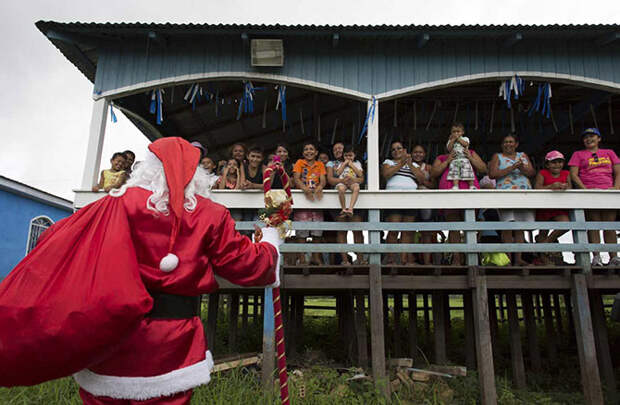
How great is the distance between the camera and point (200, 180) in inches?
86.0

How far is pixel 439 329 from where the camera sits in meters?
5.54

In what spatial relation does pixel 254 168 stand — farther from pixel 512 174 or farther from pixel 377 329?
pixel 512 174

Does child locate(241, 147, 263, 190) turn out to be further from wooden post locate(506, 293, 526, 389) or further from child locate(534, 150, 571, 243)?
wooden post locate(506, 293, 526, 389)

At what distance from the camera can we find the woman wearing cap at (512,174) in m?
5.05

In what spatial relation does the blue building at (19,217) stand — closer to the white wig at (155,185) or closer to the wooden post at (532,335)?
the white wig at (155,185)

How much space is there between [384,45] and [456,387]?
15.8ft

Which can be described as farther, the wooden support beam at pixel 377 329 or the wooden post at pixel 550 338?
the wooden post at pixel 550 338

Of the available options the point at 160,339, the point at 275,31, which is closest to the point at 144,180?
the point at 160,339

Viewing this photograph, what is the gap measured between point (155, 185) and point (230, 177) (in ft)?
11.2

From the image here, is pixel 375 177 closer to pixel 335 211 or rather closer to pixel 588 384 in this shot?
pixel 335 211

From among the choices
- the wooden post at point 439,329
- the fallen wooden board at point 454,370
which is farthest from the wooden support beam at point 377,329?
the wooden post at point 439,329

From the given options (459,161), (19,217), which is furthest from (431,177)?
(19,217)

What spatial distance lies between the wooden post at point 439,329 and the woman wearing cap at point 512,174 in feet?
3.92

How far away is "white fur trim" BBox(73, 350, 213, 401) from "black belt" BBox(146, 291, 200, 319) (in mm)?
253
